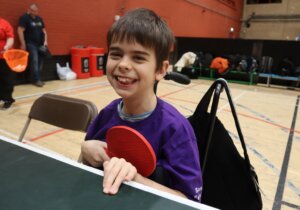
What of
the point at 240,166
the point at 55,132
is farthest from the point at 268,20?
the point at 240,166

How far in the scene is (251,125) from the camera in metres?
3.98

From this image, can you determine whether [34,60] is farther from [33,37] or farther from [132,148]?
[132,148]

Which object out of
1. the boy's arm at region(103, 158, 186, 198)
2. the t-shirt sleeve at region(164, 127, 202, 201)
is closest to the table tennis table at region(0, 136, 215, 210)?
the boy's arm at region(103, 158, 186, 198)

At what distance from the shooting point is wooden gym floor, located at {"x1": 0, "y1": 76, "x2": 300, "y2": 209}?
2.43 meters

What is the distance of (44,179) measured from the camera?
0.75 meters

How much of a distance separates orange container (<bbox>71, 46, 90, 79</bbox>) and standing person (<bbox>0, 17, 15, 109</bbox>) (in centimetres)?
281

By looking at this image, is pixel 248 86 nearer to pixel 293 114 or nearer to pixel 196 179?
pixel 293 114

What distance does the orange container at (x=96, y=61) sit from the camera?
7.25 m

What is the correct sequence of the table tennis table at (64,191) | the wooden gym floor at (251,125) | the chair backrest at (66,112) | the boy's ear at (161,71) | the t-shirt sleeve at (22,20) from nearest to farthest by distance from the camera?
1. the table tennis table at (64,191)
2. the boy's ear at (161,71)
3. the chair backrest at (66,112)
4. the wooden gym floor at (251,125)
5. the t-shirt sleeve at (22,20)

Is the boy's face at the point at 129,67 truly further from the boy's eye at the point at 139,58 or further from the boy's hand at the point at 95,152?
the boy's hand at the point at 95,152

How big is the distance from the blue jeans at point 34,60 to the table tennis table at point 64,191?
5349 mm

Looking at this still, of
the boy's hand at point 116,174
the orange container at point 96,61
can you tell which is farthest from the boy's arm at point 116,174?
the orange container at point 96,61

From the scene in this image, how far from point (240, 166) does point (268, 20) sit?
18722 mm

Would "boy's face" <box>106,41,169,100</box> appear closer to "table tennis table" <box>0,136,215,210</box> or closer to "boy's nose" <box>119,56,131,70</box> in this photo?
"boy's nose" <box>119,56,131,70</box>
